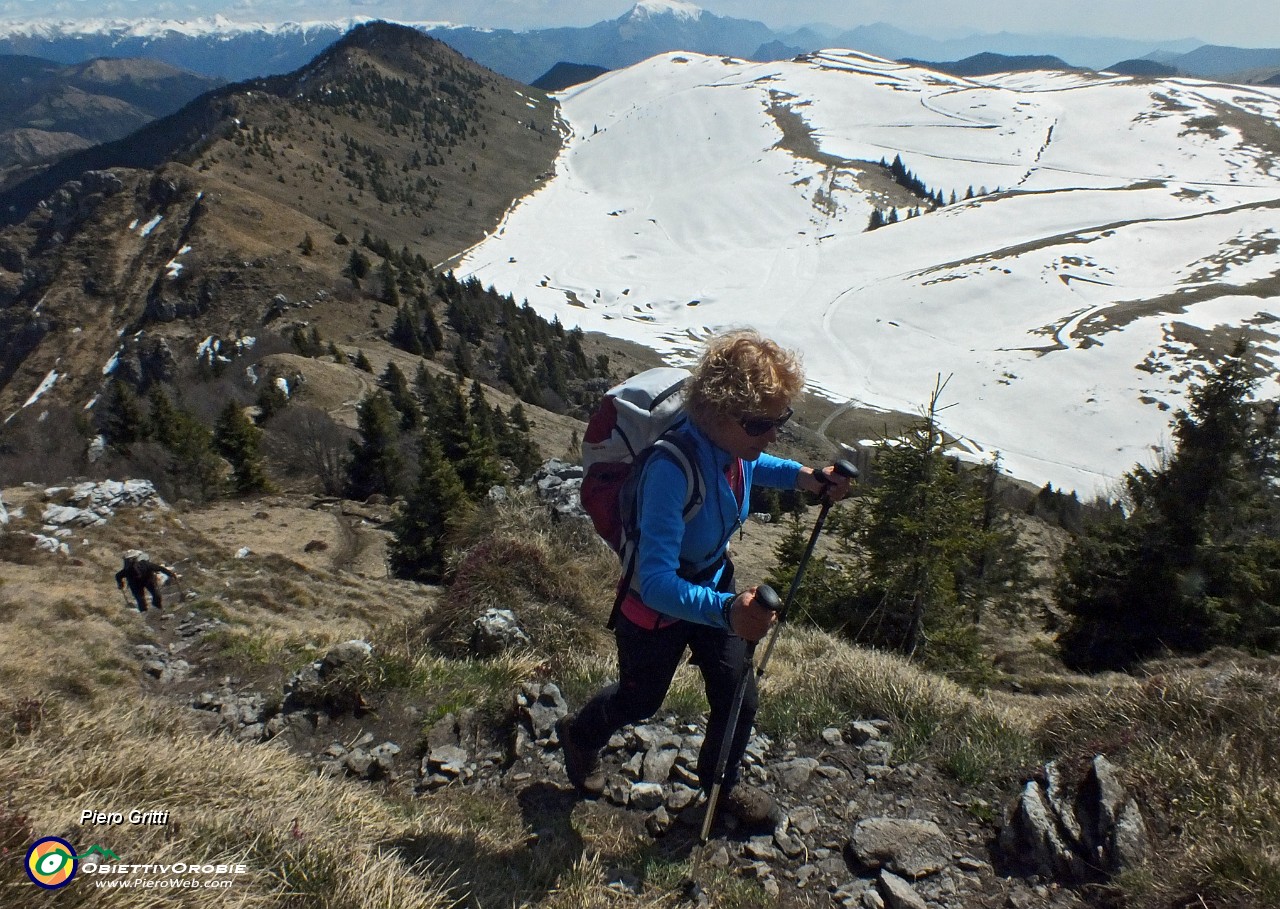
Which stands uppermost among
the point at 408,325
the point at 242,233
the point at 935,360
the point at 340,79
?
the point at 340,79

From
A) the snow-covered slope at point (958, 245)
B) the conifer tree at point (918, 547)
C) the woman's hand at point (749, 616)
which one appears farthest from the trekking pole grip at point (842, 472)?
the snow-covered slope at point (958, 245)

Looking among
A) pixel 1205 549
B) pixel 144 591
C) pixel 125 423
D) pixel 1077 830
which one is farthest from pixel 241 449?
pixel 1077 830

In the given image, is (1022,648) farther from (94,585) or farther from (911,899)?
(94,585)

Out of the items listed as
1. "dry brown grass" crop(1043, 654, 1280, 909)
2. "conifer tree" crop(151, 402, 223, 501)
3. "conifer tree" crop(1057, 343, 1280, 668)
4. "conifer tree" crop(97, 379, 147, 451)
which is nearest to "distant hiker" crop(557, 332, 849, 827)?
"dry brown grass" crop(1043, 654, 1280, 909)

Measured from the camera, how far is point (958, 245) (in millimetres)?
102250

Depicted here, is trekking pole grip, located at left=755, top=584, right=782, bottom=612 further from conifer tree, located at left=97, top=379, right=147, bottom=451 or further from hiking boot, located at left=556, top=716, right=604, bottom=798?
conifer tree, located at left=97, top=379, right=147, bottom=451

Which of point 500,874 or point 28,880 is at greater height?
point 28,880

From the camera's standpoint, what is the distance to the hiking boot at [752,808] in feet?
11.8

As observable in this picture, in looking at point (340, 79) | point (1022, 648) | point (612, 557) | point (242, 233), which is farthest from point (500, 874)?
point (340, 79)

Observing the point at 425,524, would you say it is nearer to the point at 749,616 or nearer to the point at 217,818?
the point at 217,818

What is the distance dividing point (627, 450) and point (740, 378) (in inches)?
21.6

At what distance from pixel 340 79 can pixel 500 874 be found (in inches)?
7502

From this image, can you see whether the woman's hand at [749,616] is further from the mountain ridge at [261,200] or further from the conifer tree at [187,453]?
the mountain ridge at [261,200]

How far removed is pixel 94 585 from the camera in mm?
9773
